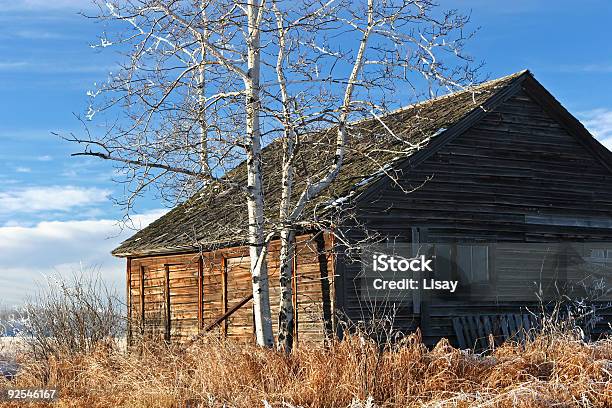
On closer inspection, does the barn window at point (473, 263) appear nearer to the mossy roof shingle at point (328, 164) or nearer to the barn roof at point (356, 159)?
the barn roof at point (356, 159)

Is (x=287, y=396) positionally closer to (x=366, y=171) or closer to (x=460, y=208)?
(x=366, y=171)

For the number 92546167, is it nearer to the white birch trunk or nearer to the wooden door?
the white birch trunk

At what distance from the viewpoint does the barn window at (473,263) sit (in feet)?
57.2

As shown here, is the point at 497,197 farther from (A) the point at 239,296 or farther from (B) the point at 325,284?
(A) the point at 239,296

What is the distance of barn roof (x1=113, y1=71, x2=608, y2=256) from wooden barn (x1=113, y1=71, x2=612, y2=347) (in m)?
0.05

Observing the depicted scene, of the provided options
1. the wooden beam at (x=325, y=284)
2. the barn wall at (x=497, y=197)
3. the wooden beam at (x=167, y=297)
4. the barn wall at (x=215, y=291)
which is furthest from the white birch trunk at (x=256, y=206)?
the wooden beam at (x=167, y=297)

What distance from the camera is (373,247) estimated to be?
53.4 ft

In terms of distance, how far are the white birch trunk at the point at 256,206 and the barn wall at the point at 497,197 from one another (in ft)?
5.89

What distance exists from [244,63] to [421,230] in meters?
4.96

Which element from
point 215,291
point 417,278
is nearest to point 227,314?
point 215,291

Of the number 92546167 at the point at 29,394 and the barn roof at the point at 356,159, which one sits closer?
the number 92546167 at the point at 29,394

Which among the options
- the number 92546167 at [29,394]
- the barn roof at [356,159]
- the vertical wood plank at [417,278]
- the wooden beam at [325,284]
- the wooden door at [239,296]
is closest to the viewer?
the number 92546167 at [29,394]

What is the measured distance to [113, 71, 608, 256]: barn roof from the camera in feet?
51.7

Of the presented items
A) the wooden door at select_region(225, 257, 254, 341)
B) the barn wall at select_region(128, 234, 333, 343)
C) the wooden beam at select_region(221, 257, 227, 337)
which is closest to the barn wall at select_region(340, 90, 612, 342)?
Result: the barn wall at select_region(128, 234, 333, 343)
